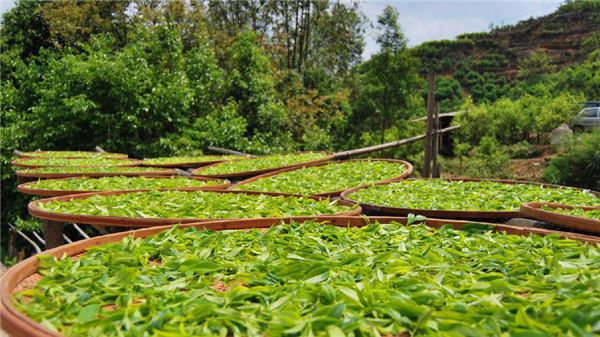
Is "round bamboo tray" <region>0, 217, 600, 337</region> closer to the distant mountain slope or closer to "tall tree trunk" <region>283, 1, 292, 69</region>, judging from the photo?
"tall tree trunk" <region>283, 1, 292, 69</region>

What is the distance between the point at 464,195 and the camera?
265cm

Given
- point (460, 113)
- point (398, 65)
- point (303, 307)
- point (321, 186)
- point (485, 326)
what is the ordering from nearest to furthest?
point (485, 326), point (303, 307), point (321, 186), point (398, 65), point (460, 113)

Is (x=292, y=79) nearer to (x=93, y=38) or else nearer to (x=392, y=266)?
(x=93, y=38)

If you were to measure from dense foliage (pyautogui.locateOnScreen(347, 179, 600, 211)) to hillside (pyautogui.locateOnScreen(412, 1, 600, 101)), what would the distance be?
74.8 feet

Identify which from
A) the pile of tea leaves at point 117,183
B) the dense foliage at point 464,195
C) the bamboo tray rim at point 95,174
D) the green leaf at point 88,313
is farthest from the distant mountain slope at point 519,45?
the green leaf at point 88,313

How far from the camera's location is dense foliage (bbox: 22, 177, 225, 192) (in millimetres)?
3084

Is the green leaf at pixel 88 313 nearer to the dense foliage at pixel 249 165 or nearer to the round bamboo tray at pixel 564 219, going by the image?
the round bamboo tray at pixel 564 219

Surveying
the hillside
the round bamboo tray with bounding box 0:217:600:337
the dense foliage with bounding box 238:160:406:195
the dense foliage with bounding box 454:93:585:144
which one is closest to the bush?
the dense foliage with bounding box 238:160:406:195

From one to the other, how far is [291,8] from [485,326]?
15.3 meters

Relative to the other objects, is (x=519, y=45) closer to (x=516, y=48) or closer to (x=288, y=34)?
(x=516, y=48)

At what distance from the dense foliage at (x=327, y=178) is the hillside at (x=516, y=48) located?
871 inches

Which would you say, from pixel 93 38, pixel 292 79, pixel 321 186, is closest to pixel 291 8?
pixel 292 79

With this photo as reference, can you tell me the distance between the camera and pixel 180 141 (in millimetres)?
7848

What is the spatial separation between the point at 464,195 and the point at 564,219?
77 centimetres
